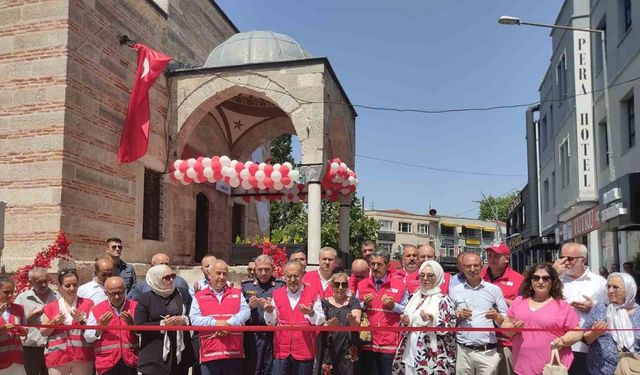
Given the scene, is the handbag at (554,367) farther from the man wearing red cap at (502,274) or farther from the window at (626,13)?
the window at (626,13)

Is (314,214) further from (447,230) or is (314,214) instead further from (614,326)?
(447,230)

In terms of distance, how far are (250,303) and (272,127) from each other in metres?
12.5

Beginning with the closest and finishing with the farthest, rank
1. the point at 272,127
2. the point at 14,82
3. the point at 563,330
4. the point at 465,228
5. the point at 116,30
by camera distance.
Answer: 1. the point at 563,330
2. the point at 14,82
3. the point at 116,30
4. the point at 272,127
5. the point at 465,228

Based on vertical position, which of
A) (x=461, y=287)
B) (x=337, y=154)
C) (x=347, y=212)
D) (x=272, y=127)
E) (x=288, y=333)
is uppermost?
(x=272, y=127)

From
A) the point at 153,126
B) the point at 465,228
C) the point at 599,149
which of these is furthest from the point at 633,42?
the point at 465,228

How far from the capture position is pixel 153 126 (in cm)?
1303

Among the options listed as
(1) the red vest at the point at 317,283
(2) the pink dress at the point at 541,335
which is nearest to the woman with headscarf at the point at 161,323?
(1) the red vest at the point at 317,283

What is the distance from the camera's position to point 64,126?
10.1 meters

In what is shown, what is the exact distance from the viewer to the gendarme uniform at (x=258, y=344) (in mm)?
5293

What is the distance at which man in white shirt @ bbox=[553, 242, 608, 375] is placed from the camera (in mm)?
4801

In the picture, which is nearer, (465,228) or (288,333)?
(288,333)

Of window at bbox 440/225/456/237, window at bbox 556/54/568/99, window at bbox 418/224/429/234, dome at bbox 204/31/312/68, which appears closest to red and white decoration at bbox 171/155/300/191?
dome at bbox 204/31/312/68

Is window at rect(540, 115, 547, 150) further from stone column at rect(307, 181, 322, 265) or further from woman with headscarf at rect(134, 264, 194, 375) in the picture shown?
woman with headscarf at rect(134, 264, 194, 375)

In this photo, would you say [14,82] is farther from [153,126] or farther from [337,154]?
[337,154]
